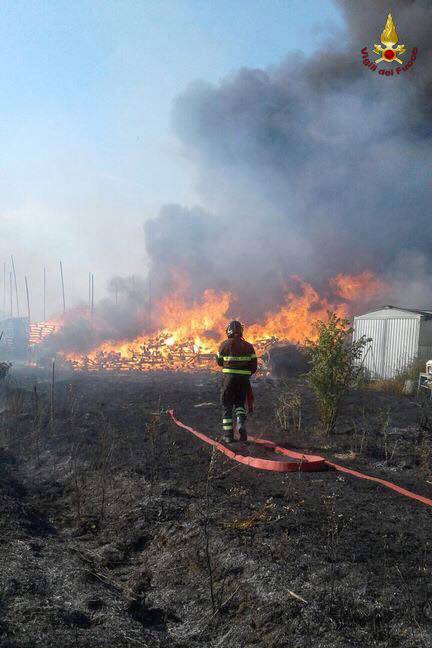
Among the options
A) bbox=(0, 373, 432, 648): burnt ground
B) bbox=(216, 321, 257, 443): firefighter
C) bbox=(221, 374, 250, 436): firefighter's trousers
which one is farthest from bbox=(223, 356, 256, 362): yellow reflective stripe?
bbox=(0, 373, 432, 648): burnt ground

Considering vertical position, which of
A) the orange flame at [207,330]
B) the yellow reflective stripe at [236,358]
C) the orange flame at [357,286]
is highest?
the orange flame at [357,286]

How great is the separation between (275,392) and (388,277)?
59.2 feet

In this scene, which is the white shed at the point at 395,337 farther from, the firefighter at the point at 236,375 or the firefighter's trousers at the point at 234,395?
the firefighter's trousers at the point at 234,395

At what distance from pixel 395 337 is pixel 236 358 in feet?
37.6

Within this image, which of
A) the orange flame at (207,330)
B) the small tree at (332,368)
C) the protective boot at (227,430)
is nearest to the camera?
the protective boot at (227,430)

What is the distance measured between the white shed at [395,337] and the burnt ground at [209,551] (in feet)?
31.9

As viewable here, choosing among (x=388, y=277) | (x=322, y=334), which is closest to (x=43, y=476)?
(x=322, y=334)

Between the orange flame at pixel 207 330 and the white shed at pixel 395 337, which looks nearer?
the white shed at pixel 395 337

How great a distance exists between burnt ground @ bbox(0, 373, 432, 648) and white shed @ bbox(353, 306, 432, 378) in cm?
973

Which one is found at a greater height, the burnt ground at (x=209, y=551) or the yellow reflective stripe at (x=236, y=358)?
the yellow reflective stripe at (x=236, y=358)

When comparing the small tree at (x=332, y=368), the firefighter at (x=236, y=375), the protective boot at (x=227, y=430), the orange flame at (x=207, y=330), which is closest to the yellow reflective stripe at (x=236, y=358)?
the firefighter at (x=236, y=375)

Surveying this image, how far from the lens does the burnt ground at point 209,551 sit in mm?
2791

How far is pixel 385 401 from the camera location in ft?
39.4

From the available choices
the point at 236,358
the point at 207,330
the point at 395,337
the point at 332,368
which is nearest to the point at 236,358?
the point at 236,358
